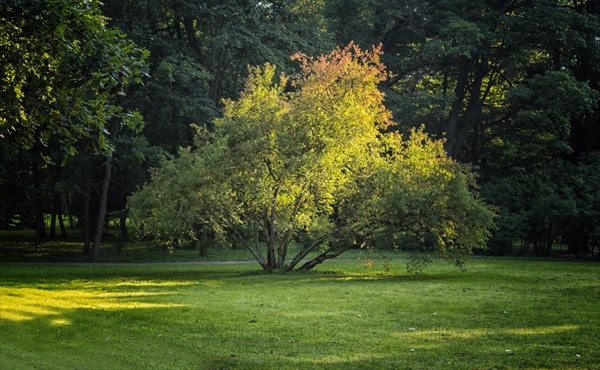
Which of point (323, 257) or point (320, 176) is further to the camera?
point (323, 257)

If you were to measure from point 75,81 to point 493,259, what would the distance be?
28.1 m

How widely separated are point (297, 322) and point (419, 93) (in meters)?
28.9

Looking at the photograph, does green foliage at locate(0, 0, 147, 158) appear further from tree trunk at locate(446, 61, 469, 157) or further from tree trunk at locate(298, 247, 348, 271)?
tree trunk at locate(446, 61, 469, 157)

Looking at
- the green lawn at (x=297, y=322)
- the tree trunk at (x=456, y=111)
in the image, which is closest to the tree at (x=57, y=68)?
the green lawn at (x=297, y=322)

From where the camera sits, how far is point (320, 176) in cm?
2708

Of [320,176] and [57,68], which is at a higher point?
[57,68]

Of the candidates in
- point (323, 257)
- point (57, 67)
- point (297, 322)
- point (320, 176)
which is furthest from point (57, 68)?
point (323, 257)

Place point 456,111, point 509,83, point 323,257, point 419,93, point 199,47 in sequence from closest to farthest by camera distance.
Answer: point 323,257
point 199,47
point 419,93
point 509,83
point 456,111

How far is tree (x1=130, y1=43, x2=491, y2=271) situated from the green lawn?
8.07ft

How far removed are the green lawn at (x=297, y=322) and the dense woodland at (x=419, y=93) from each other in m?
10.7

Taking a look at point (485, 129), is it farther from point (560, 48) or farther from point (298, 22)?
point (298, 22)

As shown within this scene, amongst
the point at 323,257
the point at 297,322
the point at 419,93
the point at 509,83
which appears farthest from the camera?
the point at 509,83

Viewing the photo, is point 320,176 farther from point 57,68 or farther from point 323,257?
point 57,68

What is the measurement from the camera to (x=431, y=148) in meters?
27.8
